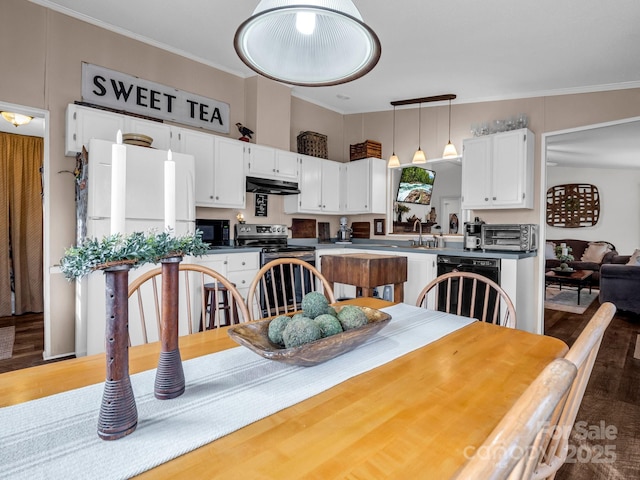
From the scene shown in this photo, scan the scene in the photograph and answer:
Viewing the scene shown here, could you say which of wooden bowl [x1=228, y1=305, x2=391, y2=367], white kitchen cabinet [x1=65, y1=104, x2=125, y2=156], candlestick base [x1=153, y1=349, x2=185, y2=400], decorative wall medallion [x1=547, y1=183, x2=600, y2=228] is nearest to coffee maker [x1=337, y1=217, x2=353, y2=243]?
white kitchen cabinet [x1=65, y1=104, x2=125, y2=156]

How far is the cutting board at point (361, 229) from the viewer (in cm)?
525

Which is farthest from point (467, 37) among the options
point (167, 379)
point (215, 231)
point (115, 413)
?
point (115, 413)

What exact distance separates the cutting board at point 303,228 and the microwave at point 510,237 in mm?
2239

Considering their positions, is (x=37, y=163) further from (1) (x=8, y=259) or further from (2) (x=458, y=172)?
(2) (x=458, y=172)

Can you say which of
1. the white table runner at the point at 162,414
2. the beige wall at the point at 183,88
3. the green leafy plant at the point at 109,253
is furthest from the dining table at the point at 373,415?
the beige wall at the point at 183,88

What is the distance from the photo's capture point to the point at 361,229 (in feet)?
17.5

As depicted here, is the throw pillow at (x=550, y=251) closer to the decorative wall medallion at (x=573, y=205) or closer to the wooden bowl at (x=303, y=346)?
the decorative wall medallion at (x=573, y=205)

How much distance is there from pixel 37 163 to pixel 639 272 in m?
8.16

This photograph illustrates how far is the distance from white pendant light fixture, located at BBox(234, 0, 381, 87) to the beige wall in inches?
76.8

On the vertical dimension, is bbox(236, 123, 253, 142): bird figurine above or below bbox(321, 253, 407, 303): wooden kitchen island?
above

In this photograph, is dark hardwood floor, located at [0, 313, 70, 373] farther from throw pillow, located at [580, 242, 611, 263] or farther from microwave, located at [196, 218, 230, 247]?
throw pillow, located at [580, 242, 611, 263]

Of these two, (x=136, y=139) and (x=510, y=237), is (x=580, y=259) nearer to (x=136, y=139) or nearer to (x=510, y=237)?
(x=510, y=237)

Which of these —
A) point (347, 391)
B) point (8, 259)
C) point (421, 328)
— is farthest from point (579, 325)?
point (8, 259)

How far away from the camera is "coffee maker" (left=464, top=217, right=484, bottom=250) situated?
391 centimetres
